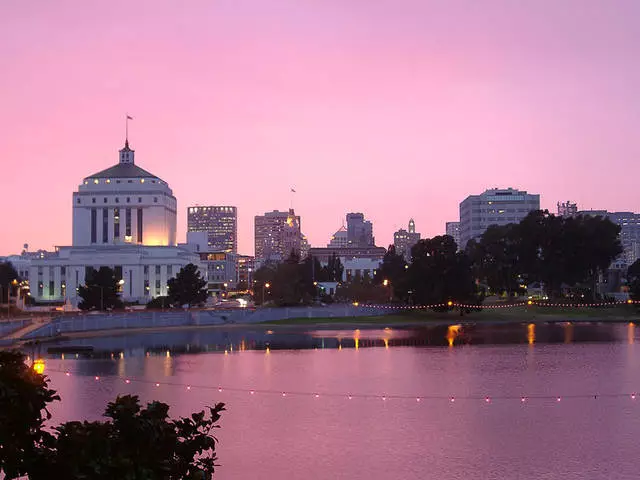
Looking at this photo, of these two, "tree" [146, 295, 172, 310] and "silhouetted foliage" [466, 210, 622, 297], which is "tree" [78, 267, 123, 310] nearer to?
"tree" [146, 295, 172, 310]

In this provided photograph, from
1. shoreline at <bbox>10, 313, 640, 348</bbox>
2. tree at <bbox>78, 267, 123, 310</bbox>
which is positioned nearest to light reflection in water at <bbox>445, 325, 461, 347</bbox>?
shoreline at <bbox>10, 313, 640, 348</bbox>

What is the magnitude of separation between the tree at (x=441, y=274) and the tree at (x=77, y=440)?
109m

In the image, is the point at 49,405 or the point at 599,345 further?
the point at 599,345

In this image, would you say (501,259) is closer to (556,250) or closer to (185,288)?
(556,250)

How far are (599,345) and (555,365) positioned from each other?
62.7ft

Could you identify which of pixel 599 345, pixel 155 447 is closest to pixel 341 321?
pixel 599 345

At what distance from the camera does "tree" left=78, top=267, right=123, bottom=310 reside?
122 m

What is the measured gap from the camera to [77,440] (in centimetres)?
1291

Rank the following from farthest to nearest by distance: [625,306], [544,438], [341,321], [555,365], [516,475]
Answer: [625,306] < [341,321] < [555,365] < [544,438] < [516,475]

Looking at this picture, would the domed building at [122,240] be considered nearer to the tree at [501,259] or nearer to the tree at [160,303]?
the tree at [160,303]

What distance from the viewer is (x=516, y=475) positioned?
85.2ft

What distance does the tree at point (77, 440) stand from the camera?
41.5 ft

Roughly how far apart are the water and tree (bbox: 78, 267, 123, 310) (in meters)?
46.0

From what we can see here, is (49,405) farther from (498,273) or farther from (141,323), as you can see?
(498,273)
